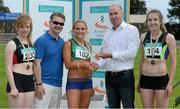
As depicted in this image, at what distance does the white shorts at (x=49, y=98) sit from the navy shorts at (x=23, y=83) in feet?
0.79

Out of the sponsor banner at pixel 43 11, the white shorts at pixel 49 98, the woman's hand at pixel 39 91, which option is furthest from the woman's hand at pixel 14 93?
the sponsor banner at pixel 43 11

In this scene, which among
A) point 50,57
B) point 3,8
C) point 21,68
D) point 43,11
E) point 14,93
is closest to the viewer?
point 14,93

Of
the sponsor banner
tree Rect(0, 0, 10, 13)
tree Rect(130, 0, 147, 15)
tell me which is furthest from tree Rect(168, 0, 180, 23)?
the sponsor banner

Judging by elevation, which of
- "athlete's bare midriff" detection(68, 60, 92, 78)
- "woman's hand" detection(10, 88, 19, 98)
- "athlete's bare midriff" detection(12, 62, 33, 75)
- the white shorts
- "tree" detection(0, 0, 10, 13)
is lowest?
the white shorts

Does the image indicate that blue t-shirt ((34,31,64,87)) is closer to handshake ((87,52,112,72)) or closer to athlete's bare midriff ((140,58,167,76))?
handshake ((87,52,112,72))

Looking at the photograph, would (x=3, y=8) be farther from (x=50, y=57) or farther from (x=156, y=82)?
(x=156, y=82)

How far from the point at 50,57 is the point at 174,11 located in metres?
75.1

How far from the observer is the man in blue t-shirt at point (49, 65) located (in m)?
6.44

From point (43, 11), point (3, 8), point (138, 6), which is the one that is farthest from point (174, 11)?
point (43, 11)

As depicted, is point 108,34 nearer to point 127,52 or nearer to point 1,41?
point 127,52

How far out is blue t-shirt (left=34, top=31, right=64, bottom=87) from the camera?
6445 millimetres

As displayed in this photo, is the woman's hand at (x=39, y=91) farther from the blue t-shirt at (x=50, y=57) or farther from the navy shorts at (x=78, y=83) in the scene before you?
the navy shorts at (x=78, y=83)

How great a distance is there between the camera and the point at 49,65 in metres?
6.49

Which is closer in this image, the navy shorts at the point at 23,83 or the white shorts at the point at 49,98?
the navy shorts at the point at 23,83
